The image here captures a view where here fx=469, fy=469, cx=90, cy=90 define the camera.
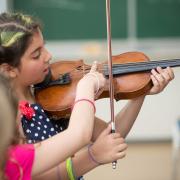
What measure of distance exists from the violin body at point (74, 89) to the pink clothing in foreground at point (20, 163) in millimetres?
313

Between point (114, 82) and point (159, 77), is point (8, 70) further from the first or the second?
point (159, 77)

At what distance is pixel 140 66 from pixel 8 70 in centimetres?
42

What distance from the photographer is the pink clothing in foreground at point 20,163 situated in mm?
1080

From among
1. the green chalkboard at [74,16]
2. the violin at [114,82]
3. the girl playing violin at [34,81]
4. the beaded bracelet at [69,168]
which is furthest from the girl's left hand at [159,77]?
the green chalkboard at [74,16]

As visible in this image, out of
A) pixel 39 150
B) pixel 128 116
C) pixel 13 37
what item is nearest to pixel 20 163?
pixel 39 150

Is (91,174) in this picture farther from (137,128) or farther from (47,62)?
(47,62)

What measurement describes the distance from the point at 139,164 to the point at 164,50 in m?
0.87

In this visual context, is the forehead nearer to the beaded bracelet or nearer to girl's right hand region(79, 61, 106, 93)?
girl's right hand region(79, 61, 106, 93)

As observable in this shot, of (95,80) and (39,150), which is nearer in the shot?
(39,150)

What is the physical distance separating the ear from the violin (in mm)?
154

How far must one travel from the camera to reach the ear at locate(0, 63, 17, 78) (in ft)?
4.29

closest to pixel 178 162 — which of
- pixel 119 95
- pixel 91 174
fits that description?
pixel 91 174

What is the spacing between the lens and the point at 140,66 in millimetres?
1482

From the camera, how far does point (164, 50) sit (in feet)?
11.5
